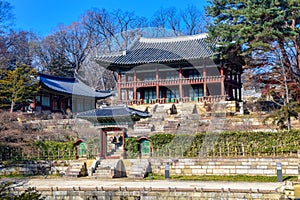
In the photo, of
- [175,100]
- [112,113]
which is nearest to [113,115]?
[112,113]

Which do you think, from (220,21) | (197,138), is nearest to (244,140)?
(197,138)

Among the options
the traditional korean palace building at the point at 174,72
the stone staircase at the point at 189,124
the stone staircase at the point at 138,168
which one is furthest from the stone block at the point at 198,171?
the traditional korean palace building at the point at 174,72

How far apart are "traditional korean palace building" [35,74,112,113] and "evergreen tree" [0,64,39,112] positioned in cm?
464

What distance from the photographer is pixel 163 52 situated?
122 feet

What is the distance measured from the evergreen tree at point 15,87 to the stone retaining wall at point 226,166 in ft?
47.7

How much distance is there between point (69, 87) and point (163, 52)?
13063mm

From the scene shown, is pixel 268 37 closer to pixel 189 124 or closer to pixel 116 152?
pixel 189 124

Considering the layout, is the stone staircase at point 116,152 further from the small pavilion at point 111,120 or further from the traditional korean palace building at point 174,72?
the traditional korean palace building at point 174,72

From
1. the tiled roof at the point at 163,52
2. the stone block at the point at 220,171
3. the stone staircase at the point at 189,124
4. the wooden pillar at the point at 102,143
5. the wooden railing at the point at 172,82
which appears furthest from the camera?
the tiled roof at the point at 163,52

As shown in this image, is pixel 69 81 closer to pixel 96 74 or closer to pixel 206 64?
pixel 96 74

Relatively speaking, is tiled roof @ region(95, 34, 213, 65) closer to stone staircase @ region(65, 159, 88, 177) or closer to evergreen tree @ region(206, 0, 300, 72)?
evergreen tree @ region(206, 0, 300, 72)

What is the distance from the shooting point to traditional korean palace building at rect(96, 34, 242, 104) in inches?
1345

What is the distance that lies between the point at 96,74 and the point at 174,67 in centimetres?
Answer: 2042

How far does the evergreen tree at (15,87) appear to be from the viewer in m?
29.5
